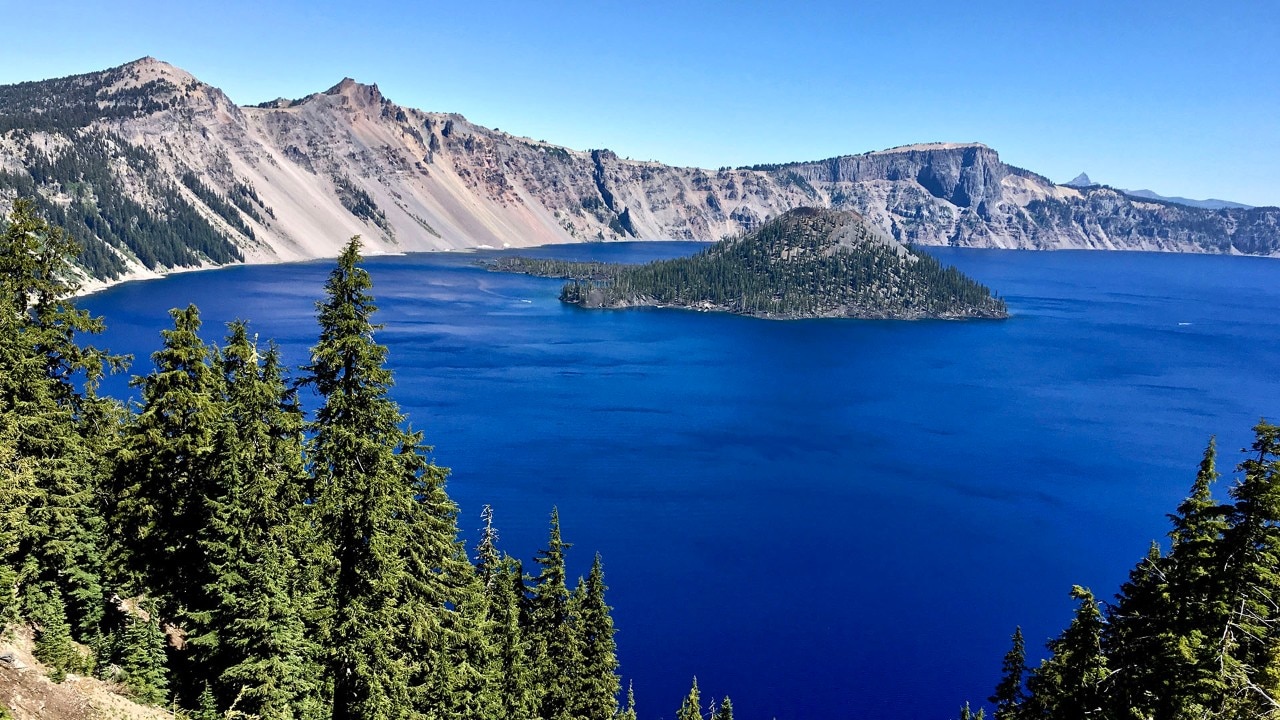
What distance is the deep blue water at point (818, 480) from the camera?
55375mm

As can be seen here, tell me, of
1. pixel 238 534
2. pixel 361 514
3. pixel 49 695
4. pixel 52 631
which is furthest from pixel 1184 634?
pixel 52 631

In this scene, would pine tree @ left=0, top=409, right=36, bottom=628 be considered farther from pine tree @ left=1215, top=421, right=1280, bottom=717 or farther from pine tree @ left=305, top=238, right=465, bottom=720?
pine tree @ left=1215, top=421, right=1280, bottom=717

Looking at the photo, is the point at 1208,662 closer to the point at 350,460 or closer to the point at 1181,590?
the point at 1181,590

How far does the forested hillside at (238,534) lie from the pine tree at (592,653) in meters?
2.86

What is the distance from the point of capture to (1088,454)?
103 m

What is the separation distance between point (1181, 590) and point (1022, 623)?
1782 inches

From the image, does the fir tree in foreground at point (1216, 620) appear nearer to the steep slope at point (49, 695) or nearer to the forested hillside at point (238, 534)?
the forested hillside at point (238, 534)

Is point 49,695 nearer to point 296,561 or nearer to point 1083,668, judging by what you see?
point 296,561

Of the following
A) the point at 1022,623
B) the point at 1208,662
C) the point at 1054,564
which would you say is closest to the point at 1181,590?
the point at 1208,662

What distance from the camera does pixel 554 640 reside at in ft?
110

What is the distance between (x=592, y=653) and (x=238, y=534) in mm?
16847

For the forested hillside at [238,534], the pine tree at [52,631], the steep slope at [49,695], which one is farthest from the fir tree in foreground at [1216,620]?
the pine tree at [52,631]

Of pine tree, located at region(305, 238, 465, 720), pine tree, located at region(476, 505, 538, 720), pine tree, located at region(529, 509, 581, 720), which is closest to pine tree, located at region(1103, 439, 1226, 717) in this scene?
pine tree, located at region(305, 238, 465, 720)

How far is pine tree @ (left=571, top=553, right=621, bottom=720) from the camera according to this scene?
1344 inches
